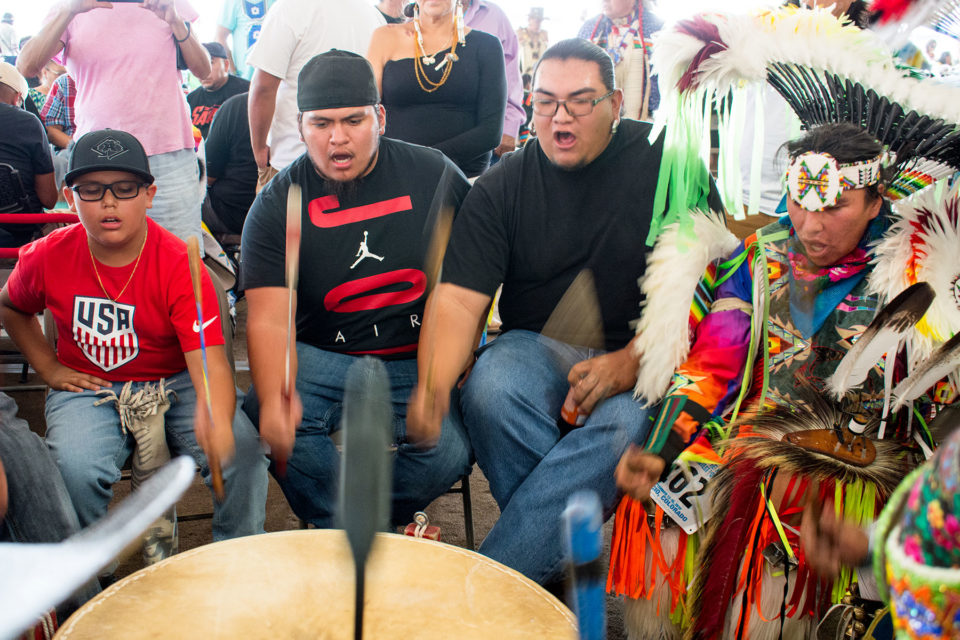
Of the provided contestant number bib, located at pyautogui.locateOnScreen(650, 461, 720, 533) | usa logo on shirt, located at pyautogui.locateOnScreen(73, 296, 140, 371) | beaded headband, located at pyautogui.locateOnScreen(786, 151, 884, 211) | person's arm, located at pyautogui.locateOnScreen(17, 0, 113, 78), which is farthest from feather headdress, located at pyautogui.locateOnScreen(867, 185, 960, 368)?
person's arm, located at pyautogui.locateOnScreen(17, 0, 113, 78)

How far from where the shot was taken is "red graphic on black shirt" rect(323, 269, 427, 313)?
2309 millimetres

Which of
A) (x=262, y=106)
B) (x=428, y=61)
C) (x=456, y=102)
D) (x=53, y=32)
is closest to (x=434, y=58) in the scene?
(x=428, y=61)

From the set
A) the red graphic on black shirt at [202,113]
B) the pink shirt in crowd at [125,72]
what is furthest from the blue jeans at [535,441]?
the red graphic on black shirt at [202,113]

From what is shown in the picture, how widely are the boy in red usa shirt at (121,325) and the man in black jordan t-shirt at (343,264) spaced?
0.15 meters

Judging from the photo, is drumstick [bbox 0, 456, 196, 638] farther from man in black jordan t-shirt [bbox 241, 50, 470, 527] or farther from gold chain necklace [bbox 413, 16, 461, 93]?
gold chain necklace [bbox 413, 16, 461, 93]

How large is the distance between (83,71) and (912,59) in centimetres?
270

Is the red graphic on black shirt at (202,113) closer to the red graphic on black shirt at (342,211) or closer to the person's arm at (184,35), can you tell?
the person's arm at (184,35)

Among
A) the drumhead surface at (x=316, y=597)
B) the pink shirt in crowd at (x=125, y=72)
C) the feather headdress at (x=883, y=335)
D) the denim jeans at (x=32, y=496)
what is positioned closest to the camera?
the drumhead surface at (x=316, y=597)

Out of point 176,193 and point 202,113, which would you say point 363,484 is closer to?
point 176,193

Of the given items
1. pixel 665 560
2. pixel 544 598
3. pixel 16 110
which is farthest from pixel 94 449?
pixel 16 110

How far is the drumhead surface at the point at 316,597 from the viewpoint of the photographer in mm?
1253

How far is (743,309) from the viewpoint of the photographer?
76.8 inches

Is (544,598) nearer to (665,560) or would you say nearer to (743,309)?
(665,560)

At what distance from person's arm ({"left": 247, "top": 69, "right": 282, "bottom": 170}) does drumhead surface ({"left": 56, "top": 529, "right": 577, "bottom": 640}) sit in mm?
2069
